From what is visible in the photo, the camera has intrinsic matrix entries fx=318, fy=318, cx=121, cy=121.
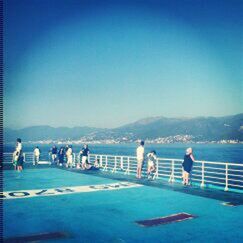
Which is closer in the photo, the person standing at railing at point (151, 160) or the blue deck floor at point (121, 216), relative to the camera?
the blue deck floor at point (121, 216)

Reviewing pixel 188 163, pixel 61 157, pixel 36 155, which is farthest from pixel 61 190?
pixel 36 155

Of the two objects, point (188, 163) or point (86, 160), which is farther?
point (86, 160)

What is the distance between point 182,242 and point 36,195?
23.4 ft

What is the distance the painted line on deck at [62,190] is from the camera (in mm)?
11951

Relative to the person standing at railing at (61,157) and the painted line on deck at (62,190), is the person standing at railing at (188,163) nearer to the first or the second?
the painted line on deck at (62,190)

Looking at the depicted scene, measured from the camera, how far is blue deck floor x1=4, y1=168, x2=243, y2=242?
684cm

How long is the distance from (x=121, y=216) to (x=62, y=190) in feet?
16.8

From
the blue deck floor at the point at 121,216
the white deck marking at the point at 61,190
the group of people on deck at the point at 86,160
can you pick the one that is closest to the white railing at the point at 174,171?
the group of people on deck at the point at 86,160

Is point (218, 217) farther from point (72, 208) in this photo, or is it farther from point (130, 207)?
point (72, 208)

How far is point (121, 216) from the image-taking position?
859 cm

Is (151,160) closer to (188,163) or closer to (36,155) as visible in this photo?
(188,163)

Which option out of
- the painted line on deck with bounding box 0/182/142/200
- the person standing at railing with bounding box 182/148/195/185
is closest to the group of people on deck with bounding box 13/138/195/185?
the person standing at railing with bounding box 182/148/195/185

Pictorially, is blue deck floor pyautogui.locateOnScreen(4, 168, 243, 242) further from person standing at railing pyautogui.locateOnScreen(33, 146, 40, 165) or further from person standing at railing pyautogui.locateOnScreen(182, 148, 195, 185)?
person standing at railing pyautogui.locateOnScreen(33, 146, 40, 165)

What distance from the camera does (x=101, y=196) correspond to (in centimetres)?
1164
